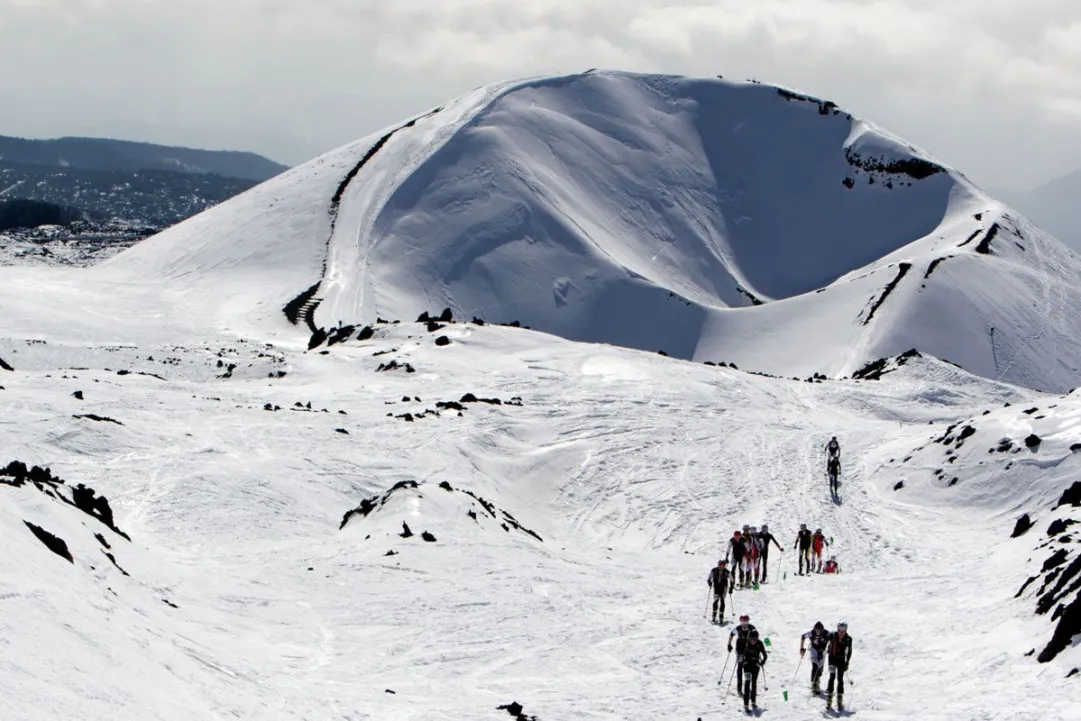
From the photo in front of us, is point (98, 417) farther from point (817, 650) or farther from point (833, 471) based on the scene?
point (833, 471)

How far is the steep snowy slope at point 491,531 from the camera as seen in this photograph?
17109 millimetres

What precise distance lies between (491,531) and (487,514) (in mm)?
1755

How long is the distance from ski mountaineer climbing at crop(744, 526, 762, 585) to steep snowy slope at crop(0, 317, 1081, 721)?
840mm

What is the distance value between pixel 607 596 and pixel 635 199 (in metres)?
95.4

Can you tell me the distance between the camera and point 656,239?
374ft

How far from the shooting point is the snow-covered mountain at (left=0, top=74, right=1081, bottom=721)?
1752 centimetres

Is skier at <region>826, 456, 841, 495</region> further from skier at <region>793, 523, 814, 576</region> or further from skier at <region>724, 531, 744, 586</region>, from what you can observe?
skier at <region>724, 531, 744, 586</region>

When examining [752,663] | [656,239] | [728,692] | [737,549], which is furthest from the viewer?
[656,239]

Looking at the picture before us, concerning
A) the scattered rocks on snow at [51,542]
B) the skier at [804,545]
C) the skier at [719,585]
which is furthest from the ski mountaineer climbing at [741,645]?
the skier at [804,545]

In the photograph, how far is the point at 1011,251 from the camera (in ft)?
345

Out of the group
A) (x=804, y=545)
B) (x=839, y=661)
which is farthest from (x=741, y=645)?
(x=804, y=545)

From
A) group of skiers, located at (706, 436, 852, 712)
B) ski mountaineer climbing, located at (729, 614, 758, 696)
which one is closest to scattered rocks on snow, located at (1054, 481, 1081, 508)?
group of skiers, located at (706, 436, 852, 712)

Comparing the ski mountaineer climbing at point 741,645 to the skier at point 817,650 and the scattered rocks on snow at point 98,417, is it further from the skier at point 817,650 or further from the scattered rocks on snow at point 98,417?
the scattered rocks on snow at point 98,417

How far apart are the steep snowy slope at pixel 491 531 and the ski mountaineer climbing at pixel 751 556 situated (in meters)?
0.84
